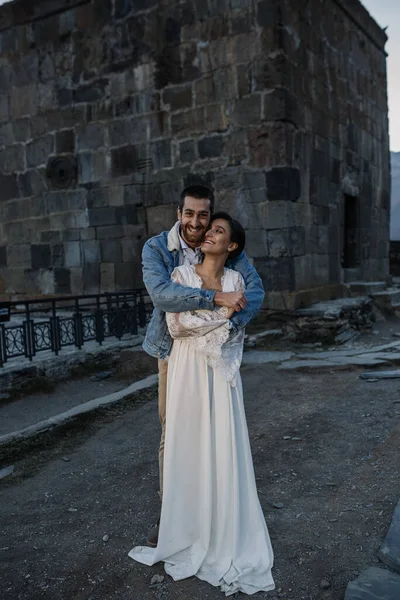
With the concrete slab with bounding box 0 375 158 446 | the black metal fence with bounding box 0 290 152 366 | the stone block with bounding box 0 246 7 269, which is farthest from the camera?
the stone block with bounding box 0 246 7 269

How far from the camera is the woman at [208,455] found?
2764 millimetres

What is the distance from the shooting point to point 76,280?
36.4 feet

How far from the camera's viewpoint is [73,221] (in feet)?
36.2

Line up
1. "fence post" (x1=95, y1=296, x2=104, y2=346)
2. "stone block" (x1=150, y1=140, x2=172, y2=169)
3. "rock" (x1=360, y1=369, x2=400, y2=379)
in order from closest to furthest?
"rock" (x1=360, y1=369, x2=400, y2=379)
"fence post" (x1=95, y1=296, x2=104, y2=346)
"stone block" (x1=150, y1=140, x2=172, y2=169)

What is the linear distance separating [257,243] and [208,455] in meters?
6.52

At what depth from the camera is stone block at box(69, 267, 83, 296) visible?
36.2 feet

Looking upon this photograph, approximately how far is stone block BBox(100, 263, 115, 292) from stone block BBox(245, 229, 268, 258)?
120 inches

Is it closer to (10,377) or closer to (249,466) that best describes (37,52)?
(10,377)

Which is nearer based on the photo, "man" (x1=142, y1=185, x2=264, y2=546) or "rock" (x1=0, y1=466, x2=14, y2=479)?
"man" (x1=142, y1=185, x2=264, y2=546)

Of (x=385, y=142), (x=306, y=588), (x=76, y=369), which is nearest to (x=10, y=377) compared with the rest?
(x=76, y=369)

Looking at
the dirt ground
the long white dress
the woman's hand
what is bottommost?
the dirt ground

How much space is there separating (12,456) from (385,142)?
464 inches

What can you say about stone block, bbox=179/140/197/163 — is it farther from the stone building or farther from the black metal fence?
the black metal fence

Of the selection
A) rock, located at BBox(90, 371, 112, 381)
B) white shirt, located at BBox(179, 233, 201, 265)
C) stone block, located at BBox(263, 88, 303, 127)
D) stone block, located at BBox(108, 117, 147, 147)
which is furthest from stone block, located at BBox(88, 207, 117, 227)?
white shirt, located at BBox(179, 233, 201, 265)
